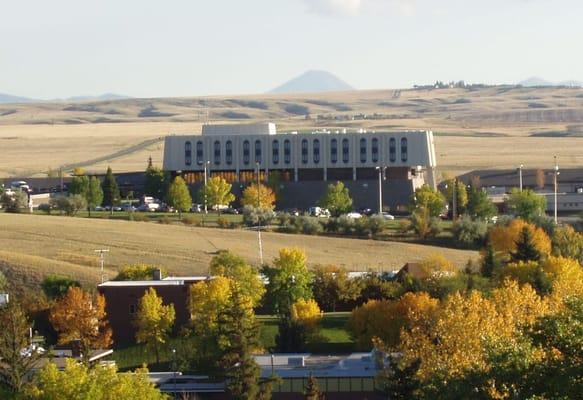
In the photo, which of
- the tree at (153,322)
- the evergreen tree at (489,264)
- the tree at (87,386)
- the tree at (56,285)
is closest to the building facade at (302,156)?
the evergreen tree at (489,264)

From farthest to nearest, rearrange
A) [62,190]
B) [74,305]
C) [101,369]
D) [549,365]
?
1. [62,190]
2. [74,305]
3. [101,369]
4. [549,365]

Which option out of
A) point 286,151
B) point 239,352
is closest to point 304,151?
point 286,151

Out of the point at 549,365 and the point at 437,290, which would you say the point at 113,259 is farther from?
the point at 549,365

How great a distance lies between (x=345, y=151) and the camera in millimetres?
100062

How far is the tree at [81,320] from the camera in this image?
49.3m

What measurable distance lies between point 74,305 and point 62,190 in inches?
2129

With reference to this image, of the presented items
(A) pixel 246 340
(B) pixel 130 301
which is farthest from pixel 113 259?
(A) pixel 246 340

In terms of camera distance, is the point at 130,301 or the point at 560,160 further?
the point at 560,160

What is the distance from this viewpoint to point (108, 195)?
94125mm

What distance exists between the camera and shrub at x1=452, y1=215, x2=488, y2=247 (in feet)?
243

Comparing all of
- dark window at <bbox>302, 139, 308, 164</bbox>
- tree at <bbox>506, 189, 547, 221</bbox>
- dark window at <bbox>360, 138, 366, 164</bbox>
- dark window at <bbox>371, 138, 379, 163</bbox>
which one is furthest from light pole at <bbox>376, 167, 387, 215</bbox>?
tree at <bbox>506, 189, 547, 221</bbox>

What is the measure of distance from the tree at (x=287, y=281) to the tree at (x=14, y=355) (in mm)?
16516

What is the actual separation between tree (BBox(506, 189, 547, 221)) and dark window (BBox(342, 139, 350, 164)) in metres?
13.5

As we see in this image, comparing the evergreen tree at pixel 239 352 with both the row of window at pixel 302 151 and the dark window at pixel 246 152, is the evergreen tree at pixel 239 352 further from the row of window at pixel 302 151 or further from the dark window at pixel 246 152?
the dark window at pixel 246 152
